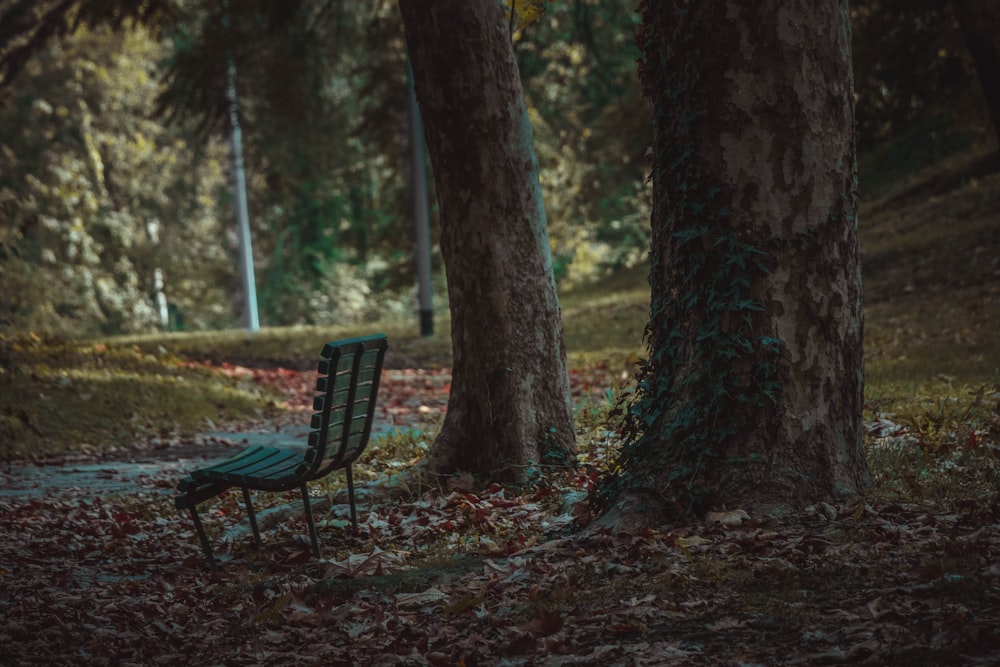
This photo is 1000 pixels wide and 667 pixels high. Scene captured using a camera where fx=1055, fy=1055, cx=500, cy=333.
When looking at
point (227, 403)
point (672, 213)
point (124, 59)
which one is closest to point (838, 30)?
point (672, 213)

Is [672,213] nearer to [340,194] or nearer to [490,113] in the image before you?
[490,113]

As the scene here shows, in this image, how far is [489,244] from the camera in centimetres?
655

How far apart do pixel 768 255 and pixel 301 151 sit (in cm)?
2058

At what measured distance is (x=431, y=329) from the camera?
814 inches

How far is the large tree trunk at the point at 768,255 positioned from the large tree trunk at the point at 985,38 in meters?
8.71

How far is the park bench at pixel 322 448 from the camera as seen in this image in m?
5.38

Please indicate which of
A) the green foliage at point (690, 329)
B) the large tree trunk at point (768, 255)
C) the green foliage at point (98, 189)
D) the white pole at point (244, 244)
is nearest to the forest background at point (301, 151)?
the green foliage at point (98, 189)

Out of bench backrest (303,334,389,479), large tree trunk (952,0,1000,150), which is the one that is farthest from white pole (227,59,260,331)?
bench backrest (303,334,389,479)

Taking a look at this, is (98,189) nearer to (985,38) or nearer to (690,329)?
(985,38)

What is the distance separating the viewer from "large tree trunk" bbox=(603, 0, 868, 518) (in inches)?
174

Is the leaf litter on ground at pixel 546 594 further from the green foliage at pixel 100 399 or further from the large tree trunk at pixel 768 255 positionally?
the green foliage at pixel 100 399

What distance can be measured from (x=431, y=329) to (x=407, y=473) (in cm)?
1385

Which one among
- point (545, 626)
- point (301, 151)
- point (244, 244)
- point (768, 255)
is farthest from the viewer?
point (244, 244)

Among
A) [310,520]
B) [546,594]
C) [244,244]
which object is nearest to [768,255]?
[546,594]
